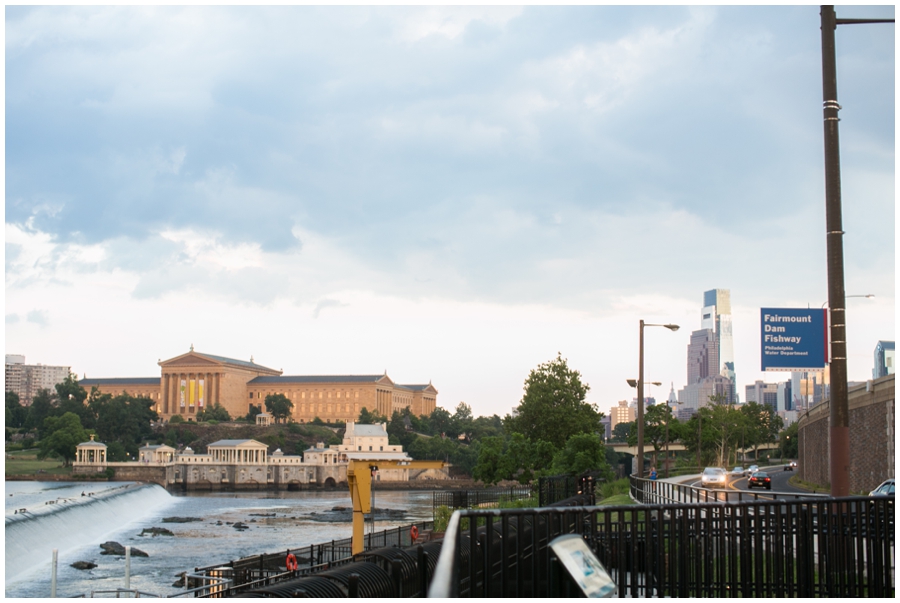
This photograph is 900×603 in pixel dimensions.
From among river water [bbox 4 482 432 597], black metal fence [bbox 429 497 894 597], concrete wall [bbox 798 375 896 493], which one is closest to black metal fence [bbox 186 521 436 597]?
black metal fence [bbox 429 497 894 597]

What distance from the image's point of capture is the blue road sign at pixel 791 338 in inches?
620

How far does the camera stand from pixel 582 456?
57.9 meters

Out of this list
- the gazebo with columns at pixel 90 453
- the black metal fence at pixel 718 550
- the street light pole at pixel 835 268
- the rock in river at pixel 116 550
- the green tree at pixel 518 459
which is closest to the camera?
the black metal fence at pixel 718 550

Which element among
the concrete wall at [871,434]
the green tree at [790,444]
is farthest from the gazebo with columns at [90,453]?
Answer: the concrete wall at [871,434]

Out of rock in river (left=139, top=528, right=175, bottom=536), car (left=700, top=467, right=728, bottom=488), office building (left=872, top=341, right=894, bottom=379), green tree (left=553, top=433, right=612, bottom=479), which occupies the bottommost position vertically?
rock in river (left=139, top=528, right=175, bottom=536)

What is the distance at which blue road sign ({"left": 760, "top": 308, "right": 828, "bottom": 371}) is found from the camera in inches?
620

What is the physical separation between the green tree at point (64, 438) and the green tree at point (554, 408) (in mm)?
133145

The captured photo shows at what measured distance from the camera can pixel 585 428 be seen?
262ft

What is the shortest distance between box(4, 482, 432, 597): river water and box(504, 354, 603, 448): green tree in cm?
2087

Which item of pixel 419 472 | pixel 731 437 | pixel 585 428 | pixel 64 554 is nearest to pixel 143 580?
pixel 64 554

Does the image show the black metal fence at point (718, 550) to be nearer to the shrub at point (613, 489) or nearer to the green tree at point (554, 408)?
the shrub at point (613, 489)

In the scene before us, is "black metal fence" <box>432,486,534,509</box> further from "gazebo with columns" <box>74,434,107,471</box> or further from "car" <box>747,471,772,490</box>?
"gazebo with columns" <box>74,434,107,471</box>

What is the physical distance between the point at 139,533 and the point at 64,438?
106m

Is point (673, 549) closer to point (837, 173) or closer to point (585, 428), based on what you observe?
point (837, 173)
